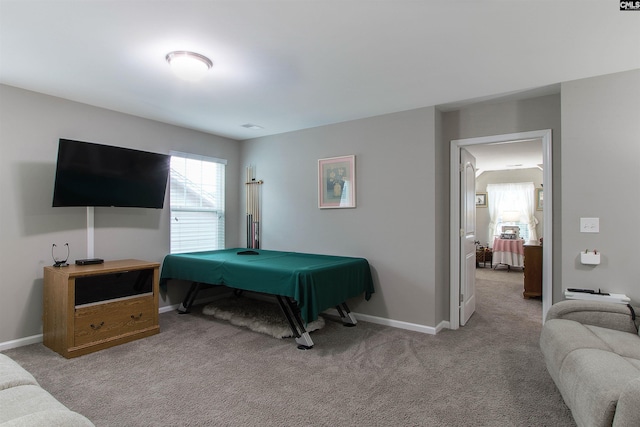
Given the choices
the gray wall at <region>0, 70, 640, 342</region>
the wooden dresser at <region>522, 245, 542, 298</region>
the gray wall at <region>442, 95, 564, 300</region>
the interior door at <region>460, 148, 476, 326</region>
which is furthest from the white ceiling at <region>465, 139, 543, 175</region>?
the wooden dresser at <region>522, 245, 542, 298</region>

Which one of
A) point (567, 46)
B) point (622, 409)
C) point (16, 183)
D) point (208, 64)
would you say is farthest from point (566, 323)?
point (16, 183)

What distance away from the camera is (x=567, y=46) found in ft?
7.34

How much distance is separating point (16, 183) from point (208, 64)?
213 centimetres

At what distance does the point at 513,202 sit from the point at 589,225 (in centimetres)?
619

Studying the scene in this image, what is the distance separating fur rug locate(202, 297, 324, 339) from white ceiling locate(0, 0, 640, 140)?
226cm

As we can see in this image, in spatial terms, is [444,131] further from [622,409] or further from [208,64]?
[622,409]

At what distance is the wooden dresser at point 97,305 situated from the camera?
2830mm

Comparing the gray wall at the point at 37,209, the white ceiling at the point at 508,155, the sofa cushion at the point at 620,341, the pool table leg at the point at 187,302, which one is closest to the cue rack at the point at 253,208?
the pool table leg at the point at 187,302

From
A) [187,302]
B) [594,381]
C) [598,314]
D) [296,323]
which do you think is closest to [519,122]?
[598,314]

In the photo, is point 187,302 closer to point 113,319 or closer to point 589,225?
point 113,319

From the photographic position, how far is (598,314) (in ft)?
7.50

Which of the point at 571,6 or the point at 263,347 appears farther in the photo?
the point at 263,347

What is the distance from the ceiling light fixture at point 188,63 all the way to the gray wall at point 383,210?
78.1 inches

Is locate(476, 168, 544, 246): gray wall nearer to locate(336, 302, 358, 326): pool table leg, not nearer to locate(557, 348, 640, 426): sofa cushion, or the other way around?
locate(336, 302, 358, 326): pool table leg
